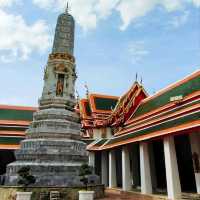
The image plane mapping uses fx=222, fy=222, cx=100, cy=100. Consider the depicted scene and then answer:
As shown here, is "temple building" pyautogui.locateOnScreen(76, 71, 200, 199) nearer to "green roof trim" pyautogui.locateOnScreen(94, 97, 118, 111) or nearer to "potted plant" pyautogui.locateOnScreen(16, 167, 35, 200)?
"green roof trim" pyautogui.locateOnScreen(94, 97, 118, 111)

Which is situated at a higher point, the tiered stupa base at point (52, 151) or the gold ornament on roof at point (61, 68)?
the gold ornament on roof at point (61, 68)

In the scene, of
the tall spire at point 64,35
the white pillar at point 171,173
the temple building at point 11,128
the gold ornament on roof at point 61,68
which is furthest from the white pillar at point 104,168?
the white pillar at point 171,173

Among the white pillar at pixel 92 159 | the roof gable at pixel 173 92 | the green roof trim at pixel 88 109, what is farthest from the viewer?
the green roof trim at pixel 88 109

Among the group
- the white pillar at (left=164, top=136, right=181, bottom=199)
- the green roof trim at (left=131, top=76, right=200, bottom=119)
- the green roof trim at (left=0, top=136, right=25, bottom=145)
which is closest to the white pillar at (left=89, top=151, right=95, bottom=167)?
the green roof trim at (left=131, top=76, right=200, bottom=119)

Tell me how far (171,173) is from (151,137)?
87.7 inches

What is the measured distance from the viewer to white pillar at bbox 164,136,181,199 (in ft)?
36.7

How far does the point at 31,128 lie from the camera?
14445mm

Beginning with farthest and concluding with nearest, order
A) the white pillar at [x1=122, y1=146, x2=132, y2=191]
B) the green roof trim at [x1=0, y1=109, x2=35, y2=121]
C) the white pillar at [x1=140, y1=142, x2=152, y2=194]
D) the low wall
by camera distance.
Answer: the green roof trim at [x1=0, y1=109, x2=35, y2=121] < the white pillar at [x1=122, y1=146, x2=132, y2=191] < the white pillar at [x1=140, y1=142, x2=152, y2=194] < the low wall

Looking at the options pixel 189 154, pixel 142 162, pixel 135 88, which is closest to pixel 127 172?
pixel 142 162

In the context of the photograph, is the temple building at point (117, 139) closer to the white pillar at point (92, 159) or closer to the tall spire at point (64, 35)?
the tall spire at point (64, 35)

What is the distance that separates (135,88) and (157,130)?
12.4 m

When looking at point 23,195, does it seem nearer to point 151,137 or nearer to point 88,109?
point 151,137

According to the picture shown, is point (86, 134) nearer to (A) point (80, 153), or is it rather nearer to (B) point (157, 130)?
(A) point (80, 153)

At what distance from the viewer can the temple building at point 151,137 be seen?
11750mm
